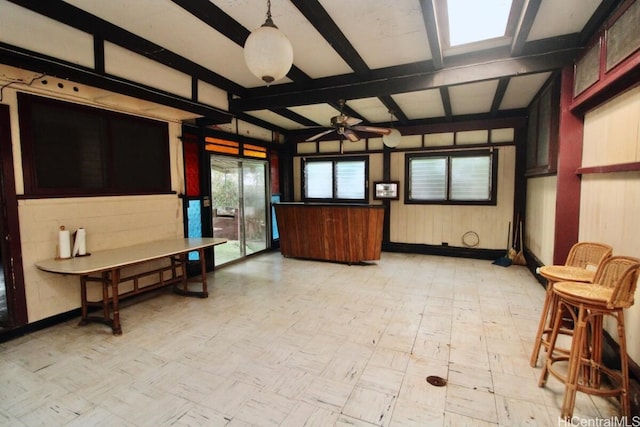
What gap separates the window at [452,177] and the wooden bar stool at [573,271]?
3.88m

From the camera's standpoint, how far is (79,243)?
135 inches

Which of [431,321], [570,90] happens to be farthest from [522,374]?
[570,90]

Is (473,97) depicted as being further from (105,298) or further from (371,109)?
(105,298)

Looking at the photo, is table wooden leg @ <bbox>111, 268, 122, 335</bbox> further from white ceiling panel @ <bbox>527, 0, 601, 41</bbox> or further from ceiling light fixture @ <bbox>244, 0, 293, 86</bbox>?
white ceiling panel @ <bbox>527, 0, 601, 41</bbox>

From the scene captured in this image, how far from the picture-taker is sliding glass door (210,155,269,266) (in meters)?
5.78

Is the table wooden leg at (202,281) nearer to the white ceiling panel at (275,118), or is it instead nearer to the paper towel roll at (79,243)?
the paper towel roll at (79,243)

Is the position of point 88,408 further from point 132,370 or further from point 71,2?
point 71,2

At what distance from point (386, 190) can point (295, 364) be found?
5.03 m

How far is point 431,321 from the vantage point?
3.43 meters

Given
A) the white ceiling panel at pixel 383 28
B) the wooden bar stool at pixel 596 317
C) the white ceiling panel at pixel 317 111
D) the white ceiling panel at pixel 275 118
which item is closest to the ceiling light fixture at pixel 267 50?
the white ceiling panel at pixel 383 28

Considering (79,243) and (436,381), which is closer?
(436,381)

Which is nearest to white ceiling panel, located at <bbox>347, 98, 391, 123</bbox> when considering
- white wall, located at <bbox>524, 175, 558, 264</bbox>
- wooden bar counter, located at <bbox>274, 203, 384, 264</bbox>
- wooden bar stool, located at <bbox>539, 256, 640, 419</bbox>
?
wooden bar counter, located at <bbox>274, 203, 384, 264</bbox>

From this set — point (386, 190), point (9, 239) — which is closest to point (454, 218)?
point (386, 190)

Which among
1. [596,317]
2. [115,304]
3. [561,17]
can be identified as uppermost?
[561,17]
